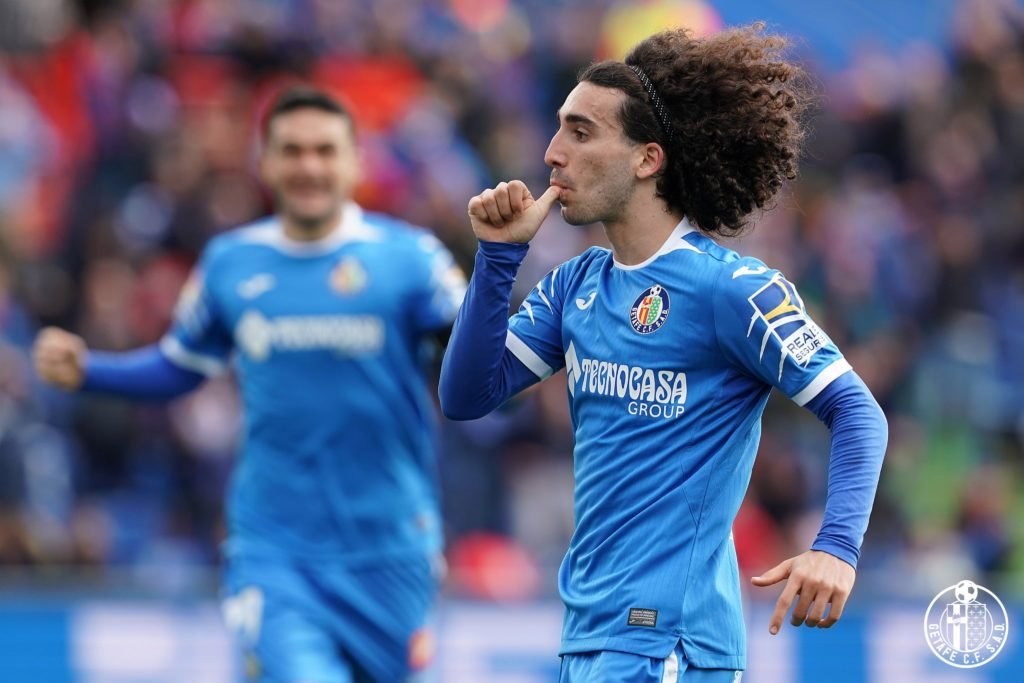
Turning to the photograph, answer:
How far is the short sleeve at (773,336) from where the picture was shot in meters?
4.48

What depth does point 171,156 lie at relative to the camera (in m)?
12.0

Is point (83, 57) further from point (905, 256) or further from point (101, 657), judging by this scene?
point (905, 256)

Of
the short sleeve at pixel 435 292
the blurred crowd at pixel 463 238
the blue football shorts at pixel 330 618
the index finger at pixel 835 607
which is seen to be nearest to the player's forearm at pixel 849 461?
the index finger at pixel 835 607

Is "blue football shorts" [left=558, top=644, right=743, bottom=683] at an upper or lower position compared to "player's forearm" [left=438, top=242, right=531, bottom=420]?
lower

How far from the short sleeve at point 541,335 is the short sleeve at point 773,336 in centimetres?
63

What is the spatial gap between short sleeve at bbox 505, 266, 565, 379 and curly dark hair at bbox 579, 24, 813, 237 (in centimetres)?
48

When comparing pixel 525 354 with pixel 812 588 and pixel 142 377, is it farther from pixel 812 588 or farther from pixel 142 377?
pixel 142 377

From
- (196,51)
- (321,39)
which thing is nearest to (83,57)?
(196,51)

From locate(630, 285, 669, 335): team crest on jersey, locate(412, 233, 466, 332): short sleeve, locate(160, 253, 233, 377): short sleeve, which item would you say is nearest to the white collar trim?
locate(630, 285, 669, 335): team crest on jersey

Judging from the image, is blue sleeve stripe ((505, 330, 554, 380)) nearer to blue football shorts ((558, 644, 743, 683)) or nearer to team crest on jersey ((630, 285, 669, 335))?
team crest on jersey ((630, 285, 669, 335))

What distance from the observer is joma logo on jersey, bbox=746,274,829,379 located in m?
4.48

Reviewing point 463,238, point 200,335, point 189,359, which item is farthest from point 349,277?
point 463,238

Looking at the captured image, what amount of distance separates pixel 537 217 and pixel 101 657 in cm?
586

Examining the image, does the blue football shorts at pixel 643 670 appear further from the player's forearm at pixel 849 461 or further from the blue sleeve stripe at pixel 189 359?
the blue sleeve stripe at pixel 189 359
